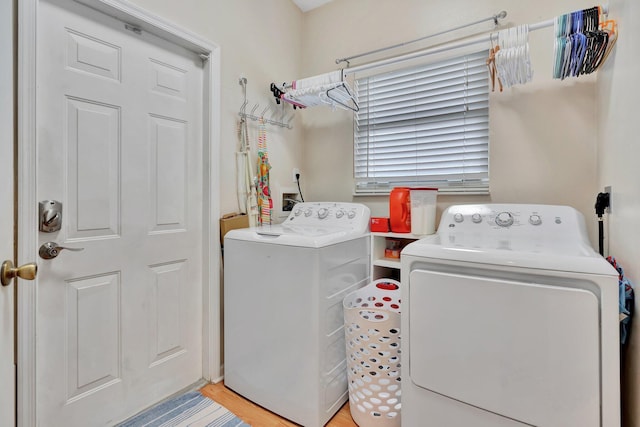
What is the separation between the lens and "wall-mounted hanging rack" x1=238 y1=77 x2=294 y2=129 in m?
2.08

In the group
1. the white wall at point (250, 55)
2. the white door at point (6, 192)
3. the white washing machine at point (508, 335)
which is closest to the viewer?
the white door at point (6, 192)

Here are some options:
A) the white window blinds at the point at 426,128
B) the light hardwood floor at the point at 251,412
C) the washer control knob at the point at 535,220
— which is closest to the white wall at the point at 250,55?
the white window blinds at the point at 426,128

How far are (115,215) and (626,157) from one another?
2171 millimetres

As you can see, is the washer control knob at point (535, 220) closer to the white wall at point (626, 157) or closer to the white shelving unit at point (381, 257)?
the white wall at point (626, 157)

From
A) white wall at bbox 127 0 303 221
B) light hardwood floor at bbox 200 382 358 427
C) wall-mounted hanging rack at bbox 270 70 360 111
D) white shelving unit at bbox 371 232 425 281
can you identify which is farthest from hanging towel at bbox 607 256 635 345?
white wall at bbox 127 0 303 221

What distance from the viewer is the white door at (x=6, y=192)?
82 centimetres

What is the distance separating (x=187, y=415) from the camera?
1.62m

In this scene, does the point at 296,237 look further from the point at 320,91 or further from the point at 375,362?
the point at 320,91

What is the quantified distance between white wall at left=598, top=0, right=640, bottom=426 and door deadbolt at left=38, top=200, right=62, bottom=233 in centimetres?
214

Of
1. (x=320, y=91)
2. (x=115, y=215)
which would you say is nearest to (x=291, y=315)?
(x=115, y=215)

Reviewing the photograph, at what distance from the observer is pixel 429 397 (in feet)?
3.97

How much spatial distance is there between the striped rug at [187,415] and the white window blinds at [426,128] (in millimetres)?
1693

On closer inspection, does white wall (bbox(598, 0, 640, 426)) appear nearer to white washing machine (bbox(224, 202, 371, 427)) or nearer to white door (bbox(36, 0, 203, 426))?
white washing machine (bbox(224, 202, 371, 427))

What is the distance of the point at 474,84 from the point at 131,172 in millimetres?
2103
